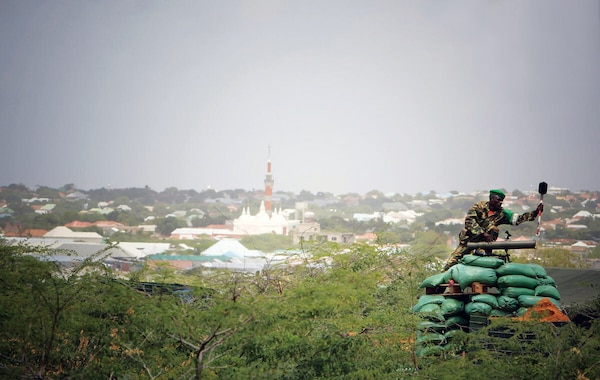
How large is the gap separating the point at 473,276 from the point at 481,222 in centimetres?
169

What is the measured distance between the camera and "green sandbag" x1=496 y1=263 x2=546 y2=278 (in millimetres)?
12516

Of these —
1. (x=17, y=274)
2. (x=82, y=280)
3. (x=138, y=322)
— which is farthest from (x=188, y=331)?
(x=17, y=274)

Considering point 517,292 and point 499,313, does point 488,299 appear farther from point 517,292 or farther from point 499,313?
point 517,292

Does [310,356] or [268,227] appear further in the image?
[268,227]

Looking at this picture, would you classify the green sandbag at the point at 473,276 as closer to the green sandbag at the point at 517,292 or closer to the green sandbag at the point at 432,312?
the green sandbag at the point at 517,292

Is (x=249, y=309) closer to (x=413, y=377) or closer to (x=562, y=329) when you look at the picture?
(x=413, y=377)

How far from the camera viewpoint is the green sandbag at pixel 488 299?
489 inches

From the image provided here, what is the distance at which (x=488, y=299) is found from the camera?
1246 cm

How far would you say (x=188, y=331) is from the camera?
33.8ft

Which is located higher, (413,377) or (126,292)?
(126,292)

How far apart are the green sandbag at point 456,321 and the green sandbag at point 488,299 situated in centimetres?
42

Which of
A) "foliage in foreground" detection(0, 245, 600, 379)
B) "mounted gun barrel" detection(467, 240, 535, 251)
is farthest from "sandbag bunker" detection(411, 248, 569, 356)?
"foliage in foreground" detection(0, 245, 600, 379)

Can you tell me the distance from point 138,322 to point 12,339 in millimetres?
1469

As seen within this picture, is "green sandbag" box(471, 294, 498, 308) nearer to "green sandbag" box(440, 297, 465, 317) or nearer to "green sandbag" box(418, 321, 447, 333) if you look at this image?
"green sandbag" box(440, 297, 465, 317)
